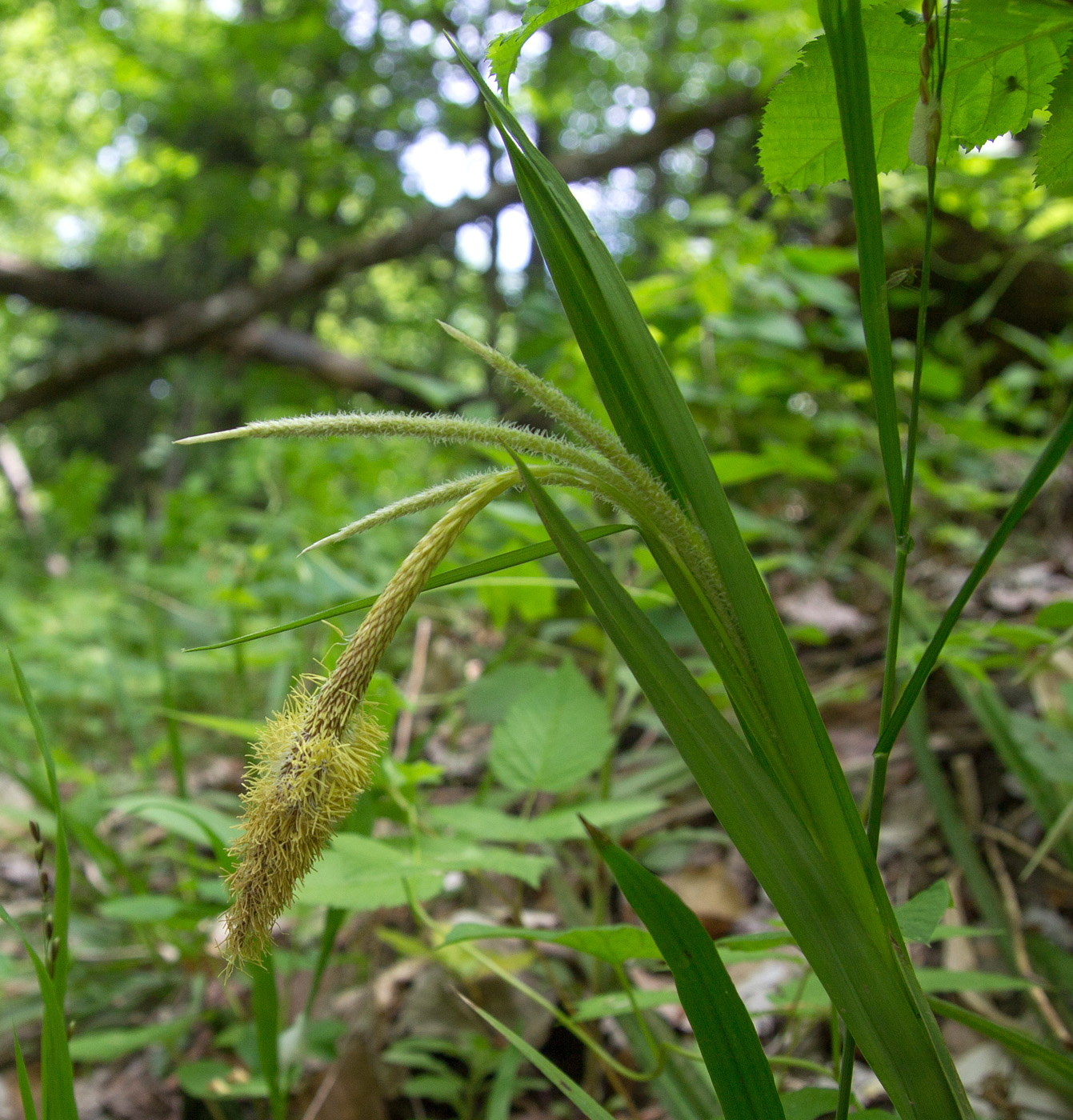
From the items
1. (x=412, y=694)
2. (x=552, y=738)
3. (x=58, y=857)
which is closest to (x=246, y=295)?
(x=412, y=694)

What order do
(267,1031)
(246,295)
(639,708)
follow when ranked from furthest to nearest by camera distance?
(246,295)
(639,708)
(267,1031)

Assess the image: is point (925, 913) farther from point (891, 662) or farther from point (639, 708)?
point (639, 708)

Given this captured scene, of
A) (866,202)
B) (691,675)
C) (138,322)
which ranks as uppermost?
(138,322)

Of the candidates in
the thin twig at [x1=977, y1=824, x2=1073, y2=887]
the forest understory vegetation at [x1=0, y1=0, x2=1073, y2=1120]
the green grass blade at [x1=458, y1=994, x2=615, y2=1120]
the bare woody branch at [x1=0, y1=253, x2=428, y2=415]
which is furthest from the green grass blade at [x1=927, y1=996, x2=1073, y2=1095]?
the bare woody branch at [x1=0, y1=253, x2=428, y2=415]

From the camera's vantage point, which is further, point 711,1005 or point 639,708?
point 639,708

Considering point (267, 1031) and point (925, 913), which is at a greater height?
point (925, 913)

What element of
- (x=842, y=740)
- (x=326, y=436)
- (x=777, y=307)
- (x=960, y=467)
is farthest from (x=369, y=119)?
(x=326, y=436)

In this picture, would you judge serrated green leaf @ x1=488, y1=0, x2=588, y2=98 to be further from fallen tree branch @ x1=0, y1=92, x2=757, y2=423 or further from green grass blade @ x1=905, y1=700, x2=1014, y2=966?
fallen tree branch @ x1=0, y1=92, x2=757, y2=423

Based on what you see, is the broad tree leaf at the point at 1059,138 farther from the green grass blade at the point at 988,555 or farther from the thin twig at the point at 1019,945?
the thin twig at the point at 1019,945
